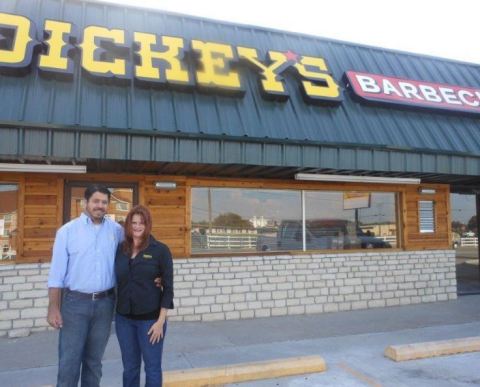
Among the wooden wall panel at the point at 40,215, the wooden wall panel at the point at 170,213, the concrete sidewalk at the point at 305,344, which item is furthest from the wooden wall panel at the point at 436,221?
the wooden wall panel at the point at 40,215

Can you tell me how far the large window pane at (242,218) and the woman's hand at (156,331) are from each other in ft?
12.5

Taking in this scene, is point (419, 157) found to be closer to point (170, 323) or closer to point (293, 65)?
point (293, 65)

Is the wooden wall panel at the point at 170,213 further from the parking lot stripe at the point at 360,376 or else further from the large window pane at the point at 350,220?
the parking lot stripe at the point at 360,376

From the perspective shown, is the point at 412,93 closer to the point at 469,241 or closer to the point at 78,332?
the point at 469,241

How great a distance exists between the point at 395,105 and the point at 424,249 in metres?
2.90

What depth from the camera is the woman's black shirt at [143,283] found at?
11.5ft

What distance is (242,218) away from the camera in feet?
25.4

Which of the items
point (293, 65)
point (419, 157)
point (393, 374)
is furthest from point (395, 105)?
point (393, 374)

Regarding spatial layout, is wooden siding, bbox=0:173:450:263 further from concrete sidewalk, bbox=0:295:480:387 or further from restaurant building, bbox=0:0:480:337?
concrete sidewalk, bbox=0:295:480:387

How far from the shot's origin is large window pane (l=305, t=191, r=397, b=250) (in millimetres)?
8180

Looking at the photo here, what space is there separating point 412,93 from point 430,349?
477 cm

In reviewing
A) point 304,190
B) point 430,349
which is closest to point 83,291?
point 430,349

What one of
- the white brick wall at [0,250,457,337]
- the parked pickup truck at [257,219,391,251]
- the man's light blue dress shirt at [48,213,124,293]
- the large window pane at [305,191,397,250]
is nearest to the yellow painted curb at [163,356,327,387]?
the man's light blue dress shirt at [48,213,124,293]

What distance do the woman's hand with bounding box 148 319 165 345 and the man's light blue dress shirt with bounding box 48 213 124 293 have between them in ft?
1.52
